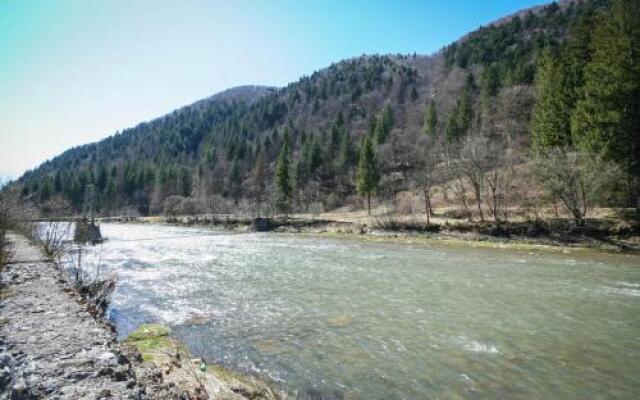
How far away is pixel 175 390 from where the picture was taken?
445cm

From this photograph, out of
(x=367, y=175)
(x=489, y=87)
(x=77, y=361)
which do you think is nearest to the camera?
(x=77, y=361)

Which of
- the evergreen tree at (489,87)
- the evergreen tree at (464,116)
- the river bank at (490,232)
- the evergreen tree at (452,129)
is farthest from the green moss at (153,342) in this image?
the evergreen tree at (489,87)

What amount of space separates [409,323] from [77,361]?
308 inches

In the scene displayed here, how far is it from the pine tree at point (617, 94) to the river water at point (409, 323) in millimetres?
11869

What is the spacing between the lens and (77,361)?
4309 mm

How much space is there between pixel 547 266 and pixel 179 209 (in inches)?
3064

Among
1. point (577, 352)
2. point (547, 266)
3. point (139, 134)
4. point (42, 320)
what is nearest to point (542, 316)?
point (577, 352)

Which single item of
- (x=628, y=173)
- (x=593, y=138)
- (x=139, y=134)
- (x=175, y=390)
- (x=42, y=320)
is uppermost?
(x=139, y=134)

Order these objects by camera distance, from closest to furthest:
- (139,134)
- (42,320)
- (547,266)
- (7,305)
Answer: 1. (42,320)
2. (7,305)
3. (547,266)
4. (139,134)

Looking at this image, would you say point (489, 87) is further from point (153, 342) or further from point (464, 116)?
point (153, 342)

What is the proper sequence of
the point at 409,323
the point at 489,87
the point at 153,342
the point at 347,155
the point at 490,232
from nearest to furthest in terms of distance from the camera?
the point at 153,342
the point at 409,323
the point at 490,232
the point at 489,87
the point at 347,155

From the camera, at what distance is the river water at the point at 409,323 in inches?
261

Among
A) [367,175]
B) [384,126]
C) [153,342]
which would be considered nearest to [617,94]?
[367,175]

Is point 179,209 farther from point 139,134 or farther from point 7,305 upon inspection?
point 139,134
